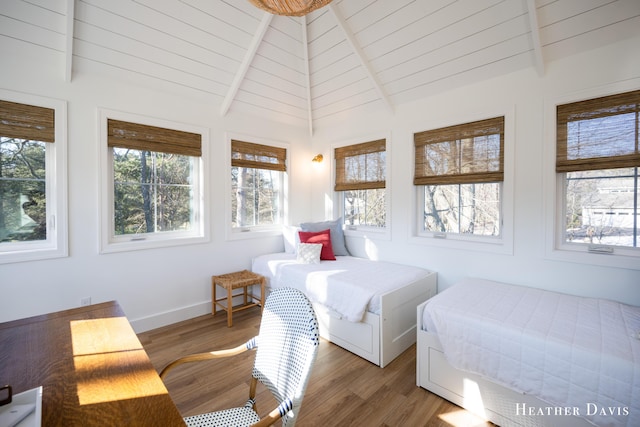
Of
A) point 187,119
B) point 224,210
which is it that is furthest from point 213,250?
point 187,119

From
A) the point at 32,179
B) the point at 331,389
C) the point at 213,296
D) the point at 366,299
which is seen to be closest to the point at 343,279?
the point at 366,299

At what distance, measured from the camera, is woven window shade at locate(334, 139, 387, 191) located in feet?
11.2

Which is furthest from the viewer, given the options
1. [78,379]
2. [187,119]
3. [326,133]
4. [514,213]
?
[326,133]

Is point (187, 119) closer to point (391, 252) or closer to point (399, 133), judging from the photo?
point (399, 133)

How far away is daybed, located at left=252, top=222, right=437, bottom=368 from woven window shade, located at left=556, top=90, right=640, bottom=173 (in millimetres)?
1507

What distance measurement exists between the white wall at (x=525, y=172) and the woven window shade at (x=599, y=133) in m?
0.09

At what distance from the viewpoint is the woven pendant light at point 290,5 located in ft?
4.24

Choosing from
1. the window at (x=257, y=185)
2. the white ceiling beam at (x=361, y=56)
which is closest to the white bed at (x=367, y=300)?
the window at (x=257, y=185)

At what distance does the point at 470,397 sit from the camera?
1.76 metres

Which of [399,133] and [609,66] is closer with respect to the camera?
[609,66]

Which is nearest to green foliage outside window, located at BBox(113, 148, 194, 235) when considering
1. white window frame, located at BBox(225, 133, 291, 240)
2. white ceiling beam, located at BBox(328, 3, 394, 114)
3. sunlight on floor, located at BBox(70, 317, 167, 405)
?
white window frame, located at BBox(225, 133, 291, 240)

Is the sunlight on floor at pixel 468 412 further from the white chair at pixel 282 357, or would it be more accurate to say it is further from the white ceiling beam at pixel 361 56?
the white ceiling beam at pixel 361 56

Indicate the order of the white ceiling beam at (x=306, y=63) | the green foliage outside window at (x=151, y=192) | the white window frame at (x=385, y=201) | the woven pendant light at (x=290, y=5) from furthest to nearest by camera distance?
1. the white window frame at (x=385, y=201)
2. the white ceiling beam at (x=306, y=63)
3. the green foliage outside window at (x=151, y=192)
4. the woven pendant light at (x=290, y=5)

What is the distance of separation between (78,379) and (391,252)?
2.87 m
